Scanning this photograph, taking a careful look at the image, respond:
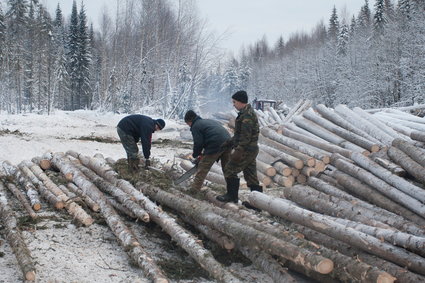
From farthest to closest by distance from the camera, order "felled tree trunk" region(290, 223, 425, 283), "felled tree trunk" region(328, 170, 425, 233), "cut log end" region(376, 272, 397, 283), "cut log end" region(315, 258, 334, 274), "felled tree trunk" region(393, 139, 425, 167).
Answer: "felled tree trunk" region(393, 139, 425, 167) < "felled tree trunk" region(328, 170, 425, 233) < "felled tree trunk" region(290, 223, 425, 283) < "cut log end" region(315, 258, 334, 274) < "cut log end" region(376, 272, 397, 283)

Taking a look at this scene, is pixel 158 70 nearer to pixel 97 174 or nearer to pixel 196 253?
pixel 97 174

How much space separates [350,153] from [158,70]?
28.6 m

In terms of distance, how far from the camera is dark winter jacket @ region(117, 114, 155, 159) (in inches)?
311

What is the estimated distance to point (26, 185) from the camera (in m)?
7.44

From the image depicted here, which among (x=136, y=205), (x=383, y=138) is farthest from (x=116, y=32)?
(x=136, y=205)

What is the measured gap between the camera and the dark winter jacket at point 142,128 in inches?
311

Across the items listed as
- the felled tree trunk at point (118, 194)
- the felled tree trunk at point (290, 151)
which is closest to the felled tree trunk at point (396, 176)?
the felled tree trunk at point (290, 151)

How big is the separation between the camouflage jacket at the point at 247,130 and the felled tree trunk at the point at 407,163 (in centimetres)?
290

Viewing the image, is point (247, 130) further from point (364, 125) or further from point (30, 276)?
point (364, 125)

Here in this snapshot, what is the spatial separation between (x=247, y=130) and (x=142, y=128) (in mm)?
2325

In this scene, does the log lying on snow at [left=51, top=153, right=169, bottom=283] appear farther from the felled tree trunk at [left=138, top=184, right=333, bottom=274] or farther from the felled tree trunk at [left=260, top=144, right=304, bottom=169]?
the felled tree trunk at [left=260, top=144, right=304, bottom=169]

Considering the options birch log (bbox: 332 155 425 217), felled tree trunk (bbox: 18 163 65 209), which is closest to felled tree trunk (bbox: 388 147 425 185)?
birch log (bbox: 332 155 425 217)

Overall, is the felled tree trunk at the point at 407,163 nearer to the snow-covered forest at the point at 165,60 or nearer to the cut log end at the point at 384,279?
the cut log end at the point at 384,279

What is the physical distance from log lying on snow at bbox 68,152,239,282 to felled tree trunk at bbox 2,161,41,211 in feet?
4.45
